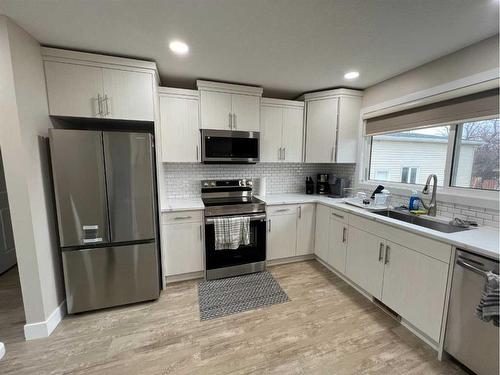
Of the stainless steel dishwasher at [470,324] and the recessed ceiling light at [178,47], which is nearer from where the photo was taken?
the stainless steel dishwasher at [470,324]

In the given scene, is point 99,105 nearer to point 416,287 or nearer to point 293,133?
point 293,133

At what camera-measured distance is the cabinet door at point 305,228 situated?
9.48 feet

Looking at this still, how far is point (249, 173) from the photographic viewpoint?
317 cm

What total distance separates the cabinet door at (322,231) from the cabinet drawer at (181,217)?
5.22ft

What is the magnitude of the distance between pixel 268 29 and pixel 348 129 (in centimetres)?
188

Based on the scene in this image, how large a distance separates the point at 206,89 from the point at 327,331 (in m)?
2.83

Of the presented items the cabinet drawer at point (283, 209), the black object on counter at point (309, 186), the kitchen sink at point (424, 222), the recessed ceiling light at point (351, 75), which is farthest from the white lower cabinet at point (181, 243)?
the recessed ceiling light at point (351, 75)

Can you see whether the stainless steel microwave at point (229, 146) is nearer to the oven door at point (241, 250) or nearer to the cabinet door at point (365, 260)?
the oven door at point (241, 250)

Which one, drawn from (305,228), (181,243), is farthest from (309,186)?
(181,243)

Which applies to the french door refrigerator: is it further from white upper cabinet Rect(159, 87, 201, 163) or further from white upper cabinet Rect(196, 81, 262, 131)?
white upper cabinet Rect(196, 81, 262, 131)

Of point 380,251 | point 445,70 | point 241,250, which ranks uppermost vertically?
point 445,70

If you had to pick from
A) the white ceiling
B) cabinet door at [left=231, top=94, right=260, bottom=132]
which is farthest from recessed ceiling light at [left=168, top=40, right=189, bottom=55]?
cabinet door at [left=231, top=94, right=260, bottom=132]

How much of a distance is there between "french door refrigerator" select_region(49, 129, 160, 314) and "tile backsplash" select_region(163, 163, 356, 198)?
799mm

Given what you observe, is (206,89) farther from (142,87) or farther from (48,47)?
(48,47)
